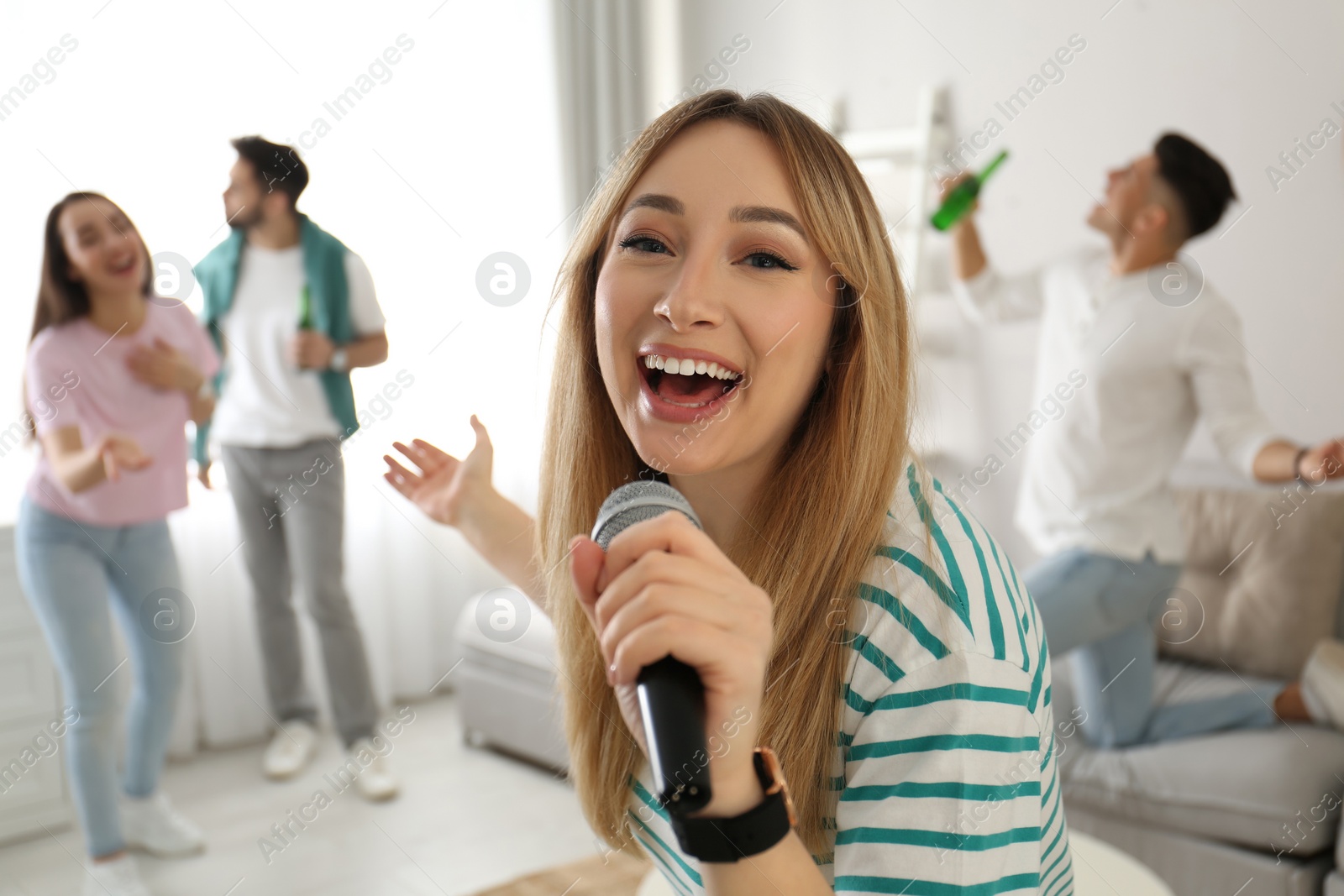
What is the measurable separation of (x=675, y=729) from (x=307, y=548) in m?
2.34

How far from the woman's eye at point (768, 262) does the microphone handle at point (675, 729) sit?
37 cm

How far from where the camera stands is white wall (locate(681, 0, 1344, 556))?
92.7 inches

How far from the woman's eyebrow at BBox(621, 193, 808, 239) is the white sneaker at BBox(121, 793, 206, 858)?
7.29ft

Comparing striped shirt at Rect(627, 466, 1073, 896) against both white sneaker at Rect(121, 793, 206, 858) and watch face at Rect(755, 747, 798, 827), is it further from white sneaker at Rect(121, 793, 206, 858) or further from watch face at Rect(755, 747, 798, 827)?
white sneaker at Rect(121, 793, 206, 858)

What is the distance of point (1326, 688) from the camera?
73.7 inches

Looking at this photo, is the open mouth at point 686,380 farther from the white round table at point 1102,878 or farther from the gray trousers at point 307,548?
the gray trousers at point 307,548

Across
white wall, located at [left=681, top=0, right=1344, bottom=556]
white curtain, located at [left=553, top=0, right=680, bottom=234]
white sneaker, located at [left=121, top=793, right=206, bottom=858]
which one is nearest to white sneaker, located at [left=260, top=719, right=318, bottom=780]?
white sneaker, located at [left=121, top=793, right=206, bottom=858]

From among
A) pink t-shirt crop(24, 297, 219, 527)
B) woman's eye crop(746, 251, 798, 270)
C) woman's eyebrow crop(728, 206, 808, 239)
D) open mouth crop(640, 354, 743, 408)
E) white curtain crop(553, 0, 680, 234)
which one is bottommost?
pink t-shirt crop(24, 297, 219, 527)

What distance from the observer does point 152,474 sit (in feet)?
7.35

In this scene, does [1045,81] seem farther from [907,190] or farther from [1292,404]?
[1292,404]

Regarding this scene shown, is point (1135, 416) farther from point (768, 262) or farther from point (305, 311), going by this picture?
point (305, 311)

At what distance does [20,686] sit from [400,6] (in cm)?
222

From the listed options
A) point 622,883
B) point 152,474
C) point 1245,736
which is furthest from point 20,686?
point 1245,736

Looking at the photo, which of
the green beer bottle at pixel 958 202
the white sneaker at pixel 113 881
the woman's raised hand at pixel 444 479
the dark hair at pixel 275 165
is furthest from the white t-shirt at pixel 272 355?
the green beer bottle at pixel 958 202
